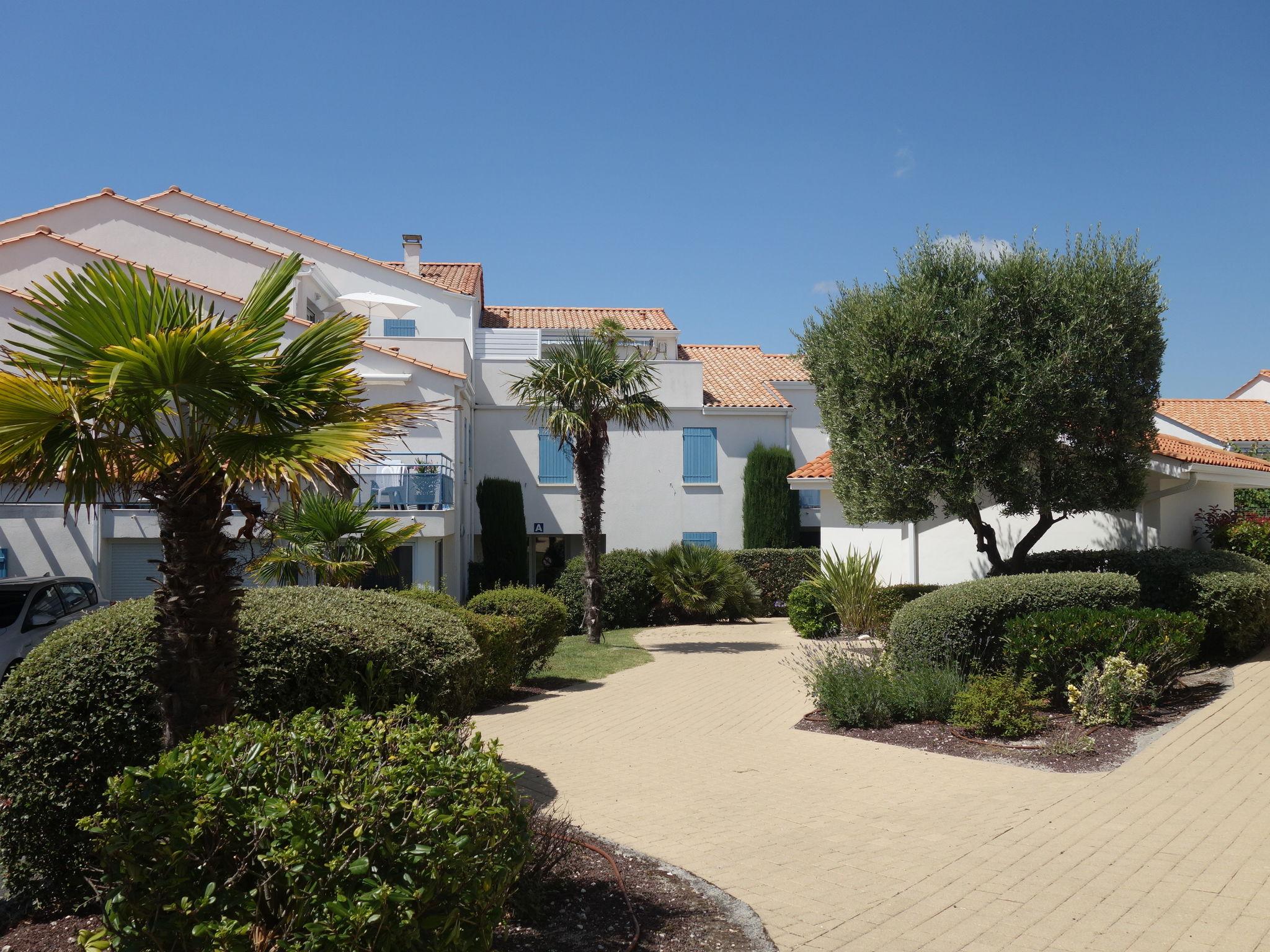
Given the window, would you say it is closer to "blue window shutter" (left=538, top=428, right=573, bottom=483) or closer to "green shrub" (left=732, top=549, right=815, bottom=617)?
"blue window shutter" (left=538, top=428, right=573, bottom=483)

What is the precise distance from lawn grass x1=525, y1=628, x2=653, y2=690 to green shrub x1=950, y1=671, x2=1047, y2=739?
19.6 ft

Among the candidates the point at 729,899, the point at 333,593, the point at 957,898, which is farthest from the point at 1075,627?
the point at 333,593

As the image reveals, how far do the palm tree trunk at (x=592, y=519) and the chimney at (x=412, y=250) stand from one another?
16.8 meters

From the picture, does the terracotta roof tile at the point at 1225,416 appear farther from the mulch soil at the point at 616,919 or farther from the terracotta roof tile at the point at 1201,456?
the mulch soil at the point at 616,919

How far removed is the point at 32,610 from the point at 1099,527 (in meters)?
16.5

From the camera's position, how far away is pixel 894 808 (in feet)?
23.5

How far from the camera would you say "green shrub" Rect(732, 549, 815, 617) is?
81.9 feet

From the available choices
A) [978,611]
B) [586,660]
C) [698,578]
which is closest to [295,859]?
[978,611]

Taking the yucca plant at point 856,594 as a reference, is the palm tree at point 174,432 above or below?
above

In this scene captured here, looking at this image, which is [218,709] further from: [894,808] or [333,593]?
[894,808]

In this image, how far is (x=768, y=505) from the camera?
28.1 metres

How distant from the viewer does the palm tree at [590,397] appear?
1769 centimetres

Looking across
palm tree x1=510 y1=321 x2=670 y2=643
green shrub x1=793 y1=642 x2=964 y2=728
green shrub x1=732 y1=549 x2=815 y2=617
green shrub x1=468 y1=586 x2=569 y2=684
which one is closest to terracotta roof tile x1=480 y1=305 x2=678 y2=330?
green shrub x1=732 y1=549 x2=815 y2=617

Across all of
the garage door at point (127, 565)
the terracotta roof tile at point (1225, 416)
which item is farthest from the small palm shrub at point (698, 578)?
the terracotta roof tile at point (1225, 416)
